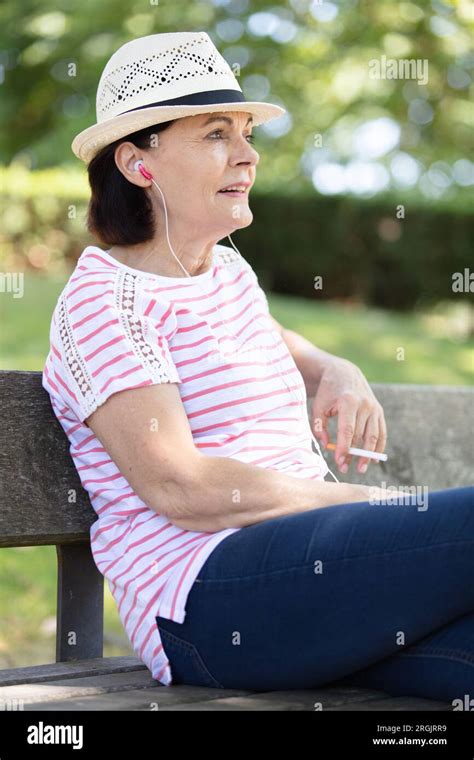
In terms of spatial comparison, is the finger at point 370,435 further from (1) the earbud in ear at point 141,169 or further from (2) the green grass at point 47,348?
(2) the green grass at point 47,348

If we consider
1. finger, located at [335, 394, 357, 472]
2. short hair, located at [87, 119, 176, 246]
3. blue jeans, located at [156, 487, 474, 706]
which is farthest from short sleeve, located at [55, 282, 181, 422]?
finger, located at [335, 394, 357, 472]

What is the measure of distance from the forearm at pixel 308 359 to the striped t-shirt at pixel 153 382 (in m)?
0.26

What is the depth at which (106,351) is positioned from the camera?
7.93 ft

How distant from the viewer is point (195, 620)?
7.63 ft

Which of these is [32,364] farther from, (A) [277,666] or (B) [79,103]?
(B) [79,103]

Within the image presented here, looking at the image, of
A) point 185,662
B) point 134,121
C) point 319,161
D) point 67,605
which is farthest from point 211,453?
point 319,161

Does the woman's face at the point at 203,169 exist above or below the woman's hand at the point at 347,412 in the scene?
above

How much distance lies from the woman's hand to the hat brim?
2.41 ft

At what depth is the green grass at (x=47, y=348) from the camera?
185 inches

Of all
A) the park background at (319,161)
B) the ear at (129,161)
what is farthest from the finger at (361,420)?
the park background at (319,161)

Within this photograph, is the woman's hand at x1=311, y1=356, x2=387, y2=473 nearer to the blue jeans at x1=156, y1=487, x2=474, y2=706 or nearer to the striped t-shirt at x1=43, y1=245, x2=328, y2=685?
the striped t-shirt at x1=43, y1=245, x2=328, y2=685

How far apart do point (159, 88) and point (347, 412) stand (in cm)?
94

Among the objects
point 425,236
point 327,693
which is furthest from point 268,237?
point 327,693
